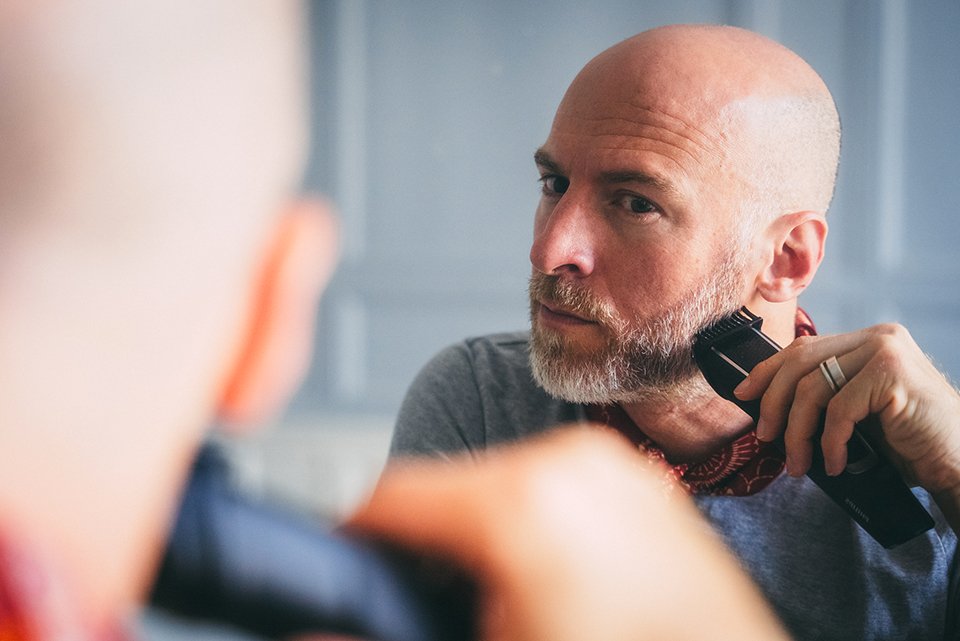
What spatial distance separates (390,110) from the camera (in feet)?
5.70

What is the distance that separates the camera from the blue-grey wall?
158 cm

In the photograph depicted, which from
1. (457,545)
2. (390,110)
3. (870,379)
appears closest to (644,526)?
(457,545)

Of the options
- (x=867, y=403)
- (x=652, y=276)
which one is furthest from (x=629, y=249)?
(x=867, y=403)

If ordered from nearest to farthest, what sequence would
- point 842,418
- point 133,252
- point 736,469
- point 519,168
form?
1. point 133,252
2. point 842,418
3. point 736,469
4. point 519,168

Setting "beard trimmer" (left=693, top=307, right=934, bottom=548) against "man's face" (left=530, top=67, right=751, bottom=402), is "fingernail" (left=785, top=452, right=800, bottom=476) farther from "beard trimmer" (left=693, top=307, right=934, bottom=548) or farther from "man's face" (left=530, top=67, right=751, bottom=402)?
"man's face" (left=530, top=67, right=751, bottom=402)

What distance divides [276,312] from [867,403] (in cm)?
59

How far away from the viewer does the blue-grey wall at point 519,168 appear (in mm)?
1579

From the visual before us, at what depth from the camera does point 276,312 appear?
144mm

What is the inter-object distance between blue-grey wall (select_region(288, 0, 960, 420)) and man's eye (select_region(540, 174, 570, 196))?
62 cm

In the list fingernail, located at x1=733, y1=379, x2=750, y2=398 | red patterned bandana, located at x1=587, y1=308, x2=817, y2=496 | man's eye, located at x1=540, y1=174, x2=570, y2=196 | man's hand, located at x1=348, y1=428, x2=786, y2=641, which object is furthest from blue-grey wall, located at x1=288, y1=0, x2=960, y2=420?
man's hand, located at x1=348, y1=428, x2=786, y2=641

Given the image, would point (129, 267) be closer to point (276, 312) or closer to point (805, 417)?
point (276, 312)

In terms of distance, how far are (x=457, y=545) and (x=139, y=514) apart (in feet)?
0.20

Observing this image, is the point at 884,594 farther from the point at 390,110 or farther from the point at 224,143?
the point at 390,110

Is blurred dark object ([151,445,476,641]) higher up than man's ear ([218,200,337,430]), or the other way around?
man's ear ([218,200,337,430])
